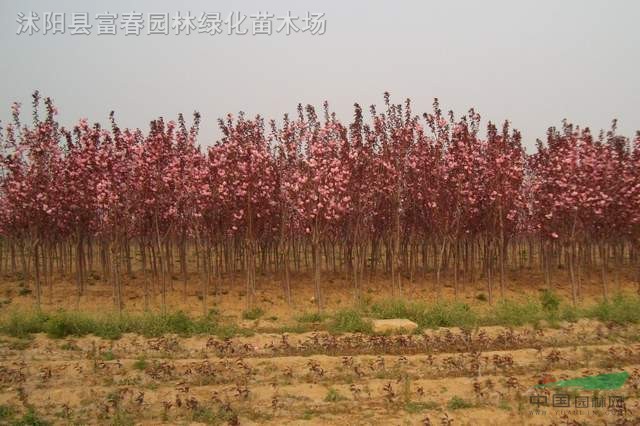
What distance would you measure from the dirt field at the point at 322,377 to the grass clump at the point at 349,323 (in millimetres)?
404

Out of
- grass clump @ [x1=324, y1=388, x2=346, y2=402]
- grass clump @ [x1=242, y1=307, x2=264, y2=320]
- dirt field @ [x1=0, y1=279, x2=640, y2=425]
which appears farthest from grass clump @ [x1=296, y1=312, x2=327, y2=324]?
grass clump @ [x1=324, y1=388, x2=346, y2=402]

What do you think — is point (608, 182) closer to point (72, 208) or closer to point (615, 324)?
point (615, 324)

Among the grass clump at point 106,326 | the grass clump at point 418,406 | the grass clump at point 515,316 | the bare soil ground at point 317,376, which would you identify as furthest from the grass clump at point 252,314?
the grass clump at point 418,406

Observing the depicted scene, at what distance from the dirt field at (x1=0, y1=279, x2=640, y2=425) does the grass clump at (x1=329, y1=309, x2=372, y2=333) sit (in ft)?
1.32

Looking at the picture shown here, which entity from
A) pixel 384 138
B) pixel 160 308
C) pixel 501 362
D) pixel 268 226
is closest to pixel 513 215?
pixel 384 138

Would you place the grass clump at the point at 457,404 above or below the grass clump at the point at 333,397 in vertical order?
below

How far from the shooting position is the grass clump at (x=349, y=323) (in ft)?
50.4

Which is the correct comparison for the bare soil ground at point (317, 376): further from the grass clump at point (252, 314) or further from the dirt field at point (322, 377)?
the grass clump at point (252, 314)

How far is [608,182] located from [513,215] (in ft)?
12.2

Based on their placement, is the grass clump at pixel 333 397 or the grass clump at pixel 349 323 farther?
the grass clump at pixel 349 323

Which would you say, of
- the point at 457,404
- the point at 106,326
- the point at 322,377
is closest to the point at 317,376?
the point at 322,377

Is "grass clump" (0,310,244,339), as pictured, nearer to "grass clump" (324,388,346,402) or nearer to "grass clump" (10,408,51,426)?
"grass clump" (324,388,346,402)

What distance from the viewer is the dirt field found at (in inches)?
380

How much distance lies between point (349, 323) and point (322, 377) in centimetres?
422
